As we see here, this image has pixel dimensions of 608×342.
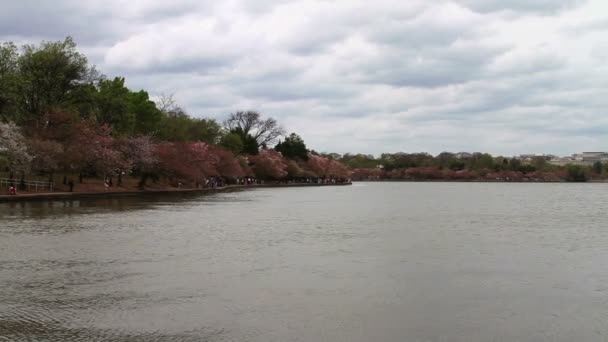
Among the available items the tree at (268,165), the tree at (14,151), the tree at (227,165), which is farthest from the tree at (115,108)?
the tree at (268,165)

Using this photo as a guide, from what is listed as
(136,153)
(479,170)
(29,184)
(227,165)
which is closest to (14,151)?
(29,184)

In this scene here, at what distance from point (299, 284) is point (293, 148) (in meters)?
114

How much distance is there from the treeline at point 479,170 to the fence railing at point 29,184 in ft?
451

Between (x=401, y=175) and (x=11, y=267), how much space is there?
173124 millimetres

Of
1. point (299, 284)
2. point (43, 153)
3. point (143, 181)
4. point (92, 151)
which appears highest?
point (92, 151)

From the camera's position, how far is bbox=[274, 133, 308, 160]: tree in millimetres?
126375

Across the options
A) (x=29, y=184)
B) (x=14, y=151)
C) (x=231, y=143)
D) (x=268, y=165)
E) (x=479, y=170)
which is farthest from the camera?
(x=479, y=170)

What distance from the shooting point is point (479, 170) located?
17138cm

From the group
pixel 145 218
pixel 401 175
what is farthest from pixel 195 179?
pixel 401 175

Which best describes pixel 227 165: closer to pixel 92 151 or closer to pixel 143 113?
pixel 143 113

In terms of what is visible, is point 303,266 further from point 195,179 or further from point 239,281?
point 195,179

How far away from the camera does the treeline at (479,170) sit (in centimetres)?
16625

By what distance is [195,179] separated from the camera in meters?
70.9

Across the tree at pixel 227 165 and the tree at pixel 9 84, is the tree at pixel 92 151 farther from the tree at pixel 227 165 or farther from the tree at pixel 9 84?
the tree at pixel 227 165
